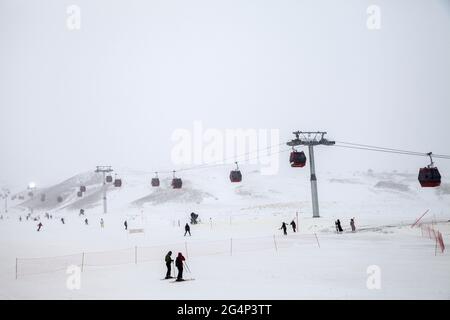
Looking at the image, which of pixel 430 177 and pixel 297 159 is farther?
pixel 297 159

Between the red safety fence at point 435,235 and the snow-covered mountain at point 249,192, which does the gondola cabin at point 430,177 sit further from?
the snow-covered mountain at point 249,192

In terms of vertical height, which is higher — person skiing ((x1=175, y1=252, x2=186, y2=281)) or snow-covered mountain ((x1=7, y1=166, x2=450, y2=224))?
snow-covered mountain ((x1=7, y1=166, x2=450, y2=224))

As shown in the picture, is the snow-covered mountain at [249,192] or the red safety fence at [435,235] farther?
the snow-covered mountain at [249,192]

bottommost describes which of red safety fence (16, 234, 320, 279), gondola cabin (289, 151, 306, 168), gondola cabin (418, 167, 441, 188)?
red safety fence (16, 234, 320, 279)

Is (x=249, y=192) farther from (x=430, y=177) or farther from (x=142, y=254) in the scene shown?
(x=142, y=254)

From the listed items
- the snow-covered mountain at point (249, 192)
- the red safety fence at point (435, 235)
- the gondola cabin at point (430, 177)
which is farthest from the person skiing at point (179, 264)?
the snow-covered mountain at point (249, 192)

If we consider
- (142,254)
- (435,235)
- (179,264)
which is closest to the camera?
(179,264)

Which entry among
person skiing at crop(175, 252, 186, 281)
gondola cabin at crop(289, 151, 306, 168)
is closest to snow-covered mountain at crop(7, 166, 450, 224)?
gondola cabin at crop(289, 151, 306, 168)

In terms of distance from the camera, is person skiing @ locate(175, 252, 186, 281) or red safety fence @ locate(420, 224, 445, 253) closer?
person skiing @ locate(175, 252, 186, 281)

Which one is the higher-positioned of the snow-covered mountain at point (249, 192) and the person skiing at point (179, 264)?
the snow-covered mountain at point (249, 192)

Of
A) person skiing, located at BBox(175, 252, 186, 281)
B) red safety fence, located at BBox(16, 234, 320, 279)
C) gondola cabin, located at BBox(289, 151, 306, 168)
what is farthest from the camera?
gondola cabin, located at BBox(289, 151, 306, 168)

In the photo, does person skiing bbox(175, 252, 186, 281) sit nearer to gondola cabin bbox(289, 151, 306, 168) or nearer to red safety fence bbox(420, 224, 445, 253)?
red safety fence bbox(420, 224, 445, 253)

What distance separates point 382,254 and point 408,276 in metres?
6.04

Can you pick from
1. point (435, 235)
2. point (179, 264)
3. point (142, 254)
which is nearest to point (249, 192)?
point (435, 235)
